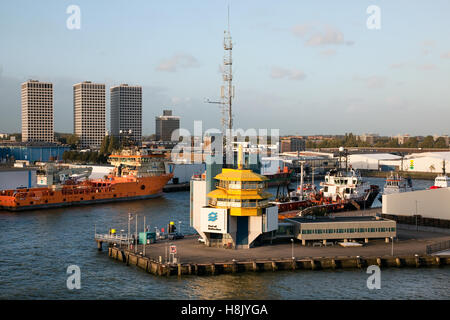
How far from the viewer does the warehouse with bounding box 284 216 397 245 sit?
109 feet

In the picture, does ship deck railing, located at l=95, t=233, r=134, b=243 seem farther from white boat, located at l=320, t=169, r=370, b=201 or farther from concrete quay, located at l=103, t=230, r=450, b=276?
white boat, located at l=320, t=169, r=370, b=201

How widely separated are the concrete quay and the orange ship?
89.9 feet

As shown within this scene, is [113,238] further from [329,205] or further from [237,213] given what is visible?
[329,205]

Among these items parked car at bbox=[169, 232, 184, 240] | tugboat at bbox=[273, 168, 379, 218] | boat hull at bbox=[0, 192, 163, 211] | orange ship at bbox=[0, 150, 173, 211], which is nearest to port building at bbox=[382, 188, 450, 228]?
tugboat at bbox=[273, 168, 379, 218]

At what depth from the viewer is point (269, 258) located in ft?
96.9

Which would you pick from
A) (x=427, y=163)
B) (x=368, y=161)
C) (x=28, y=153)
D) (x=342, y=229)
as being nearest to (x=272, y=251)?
(x=342, y=229)

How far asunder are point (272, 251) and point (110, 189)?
3697 cm

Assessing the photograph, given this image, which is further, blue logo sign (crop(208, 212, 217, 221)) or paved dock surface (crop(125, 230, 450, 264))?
blue logo sign (crop(208, 212, 217, 221))

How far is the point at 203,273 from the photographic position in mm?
27828

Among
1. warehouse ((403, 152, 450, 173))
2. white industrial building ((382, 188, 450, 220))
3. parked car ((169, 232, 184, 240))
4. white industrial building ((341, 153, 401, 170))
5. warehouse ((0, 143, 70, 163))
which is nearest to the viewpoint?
parked car ((169, 232, 184, 240))

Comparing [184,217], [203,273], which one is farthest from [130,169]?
[203,273]

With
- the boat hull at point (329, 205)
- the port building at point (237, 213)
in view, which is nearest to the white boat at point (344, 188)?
the boat hull at point (329, 205)
